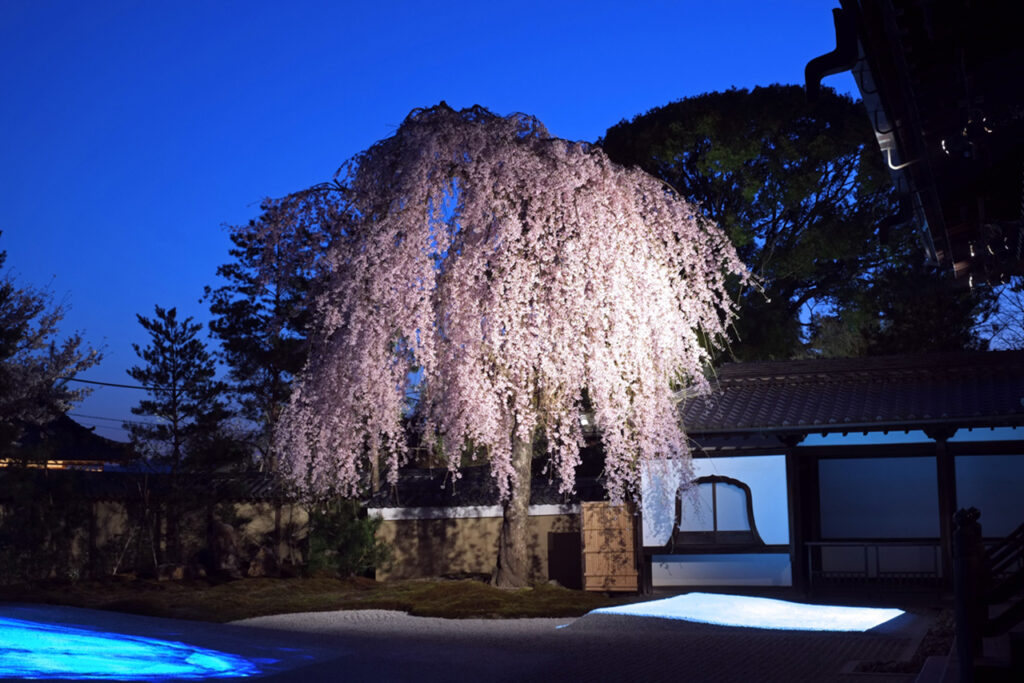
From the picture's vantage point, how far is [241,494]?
87.0 feet

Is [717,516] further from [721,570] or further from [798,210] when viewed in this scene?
[798,210]

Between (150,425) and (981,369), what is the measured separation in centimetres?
2520

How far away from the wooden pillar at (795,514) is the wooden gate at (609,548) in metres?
2.59

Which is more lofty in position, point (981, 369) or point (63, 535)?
point (981, 369)

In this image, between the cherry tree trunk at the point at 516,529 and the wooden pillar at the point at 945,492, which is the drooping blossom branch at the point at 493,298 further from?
the wooden pillar at the point at 945,492

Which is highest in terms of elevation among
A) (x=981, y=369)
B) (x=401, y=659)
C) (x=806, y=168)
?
(x=806, y=168)

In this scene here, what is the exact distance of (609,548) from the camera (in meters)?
17.5

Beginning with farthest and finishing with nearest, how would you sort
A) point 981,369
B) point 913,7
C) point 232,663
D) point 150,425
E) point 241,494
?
point 150,425
point 241,494
point 981,369
point 232,663
point 913,7

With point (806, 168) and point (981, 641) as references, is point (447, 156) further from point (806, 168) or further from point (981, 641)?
point (806, 168)

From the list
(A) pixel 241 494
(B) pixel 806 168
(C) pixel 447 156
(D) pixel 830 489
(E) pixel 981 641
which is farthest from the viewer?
(B) pixel 806 168

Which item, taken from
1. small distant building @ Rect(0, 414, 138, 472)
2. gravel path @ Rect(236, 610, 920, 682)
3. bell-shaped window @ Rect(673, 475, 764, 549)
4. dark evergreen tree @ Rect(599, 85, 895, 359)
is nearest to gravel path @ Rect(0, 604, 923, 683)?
gravel path @ Rect(236, 610, 920, 682)

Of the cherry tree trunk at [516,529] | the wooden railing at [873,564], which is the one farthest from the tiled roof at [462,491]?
the wooden railing at [873,564]

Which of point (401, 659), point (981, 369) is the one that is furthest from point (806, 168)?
point (401, 659)

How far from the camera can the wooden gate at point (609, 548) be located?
1736 centimetres
